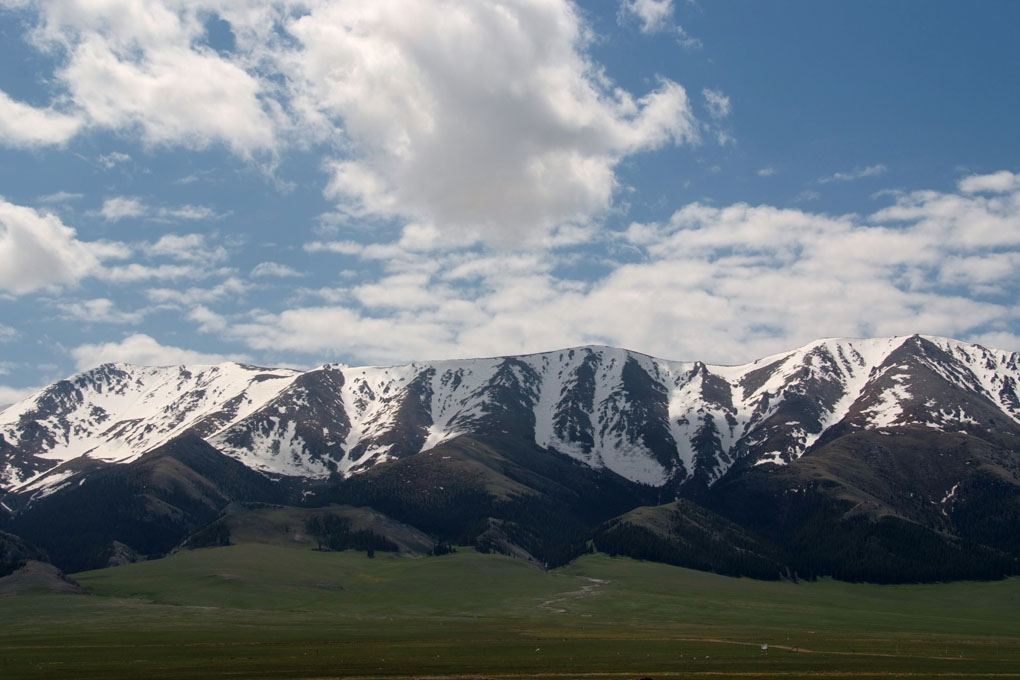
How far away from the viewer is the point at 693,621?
606 feet

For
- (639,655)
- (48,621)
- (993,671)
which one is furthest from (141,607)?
(993,671)

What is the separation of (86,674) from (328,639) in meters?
49.5

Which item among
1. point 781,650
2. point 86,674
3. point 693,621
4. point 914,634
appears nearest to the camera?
point 86,674

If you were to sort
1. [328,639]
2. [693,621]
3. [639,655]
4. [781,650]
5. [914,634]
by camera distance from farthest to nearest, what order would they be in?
[693,621] < [914,634] < [328,639] < [781,650] < [639,655]

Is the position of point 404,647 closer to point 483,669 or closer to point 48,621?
point 483,669

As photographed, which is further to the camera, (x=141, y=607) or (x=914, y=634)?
(x=141, y=607)

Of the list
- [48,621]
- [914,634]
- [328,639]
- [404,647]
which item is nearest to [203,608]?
[48,621]

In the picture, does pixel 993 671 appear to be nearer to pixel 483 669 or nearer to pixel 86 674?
pixel 483 669

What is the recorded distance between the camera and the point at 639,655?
109875 mm

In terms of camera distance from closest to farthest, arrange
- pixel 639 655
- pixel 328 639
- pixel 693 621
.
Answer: pixel 639 655, pixel 328 639, pixel 693 621

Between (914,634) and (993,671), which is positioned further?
(914,634)

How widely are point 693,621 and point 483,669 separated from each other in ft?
331

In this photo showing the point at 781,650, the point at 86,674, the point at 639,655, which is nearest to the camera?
the point at 86,674

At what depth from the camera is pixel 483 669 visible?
93688 millimetres
